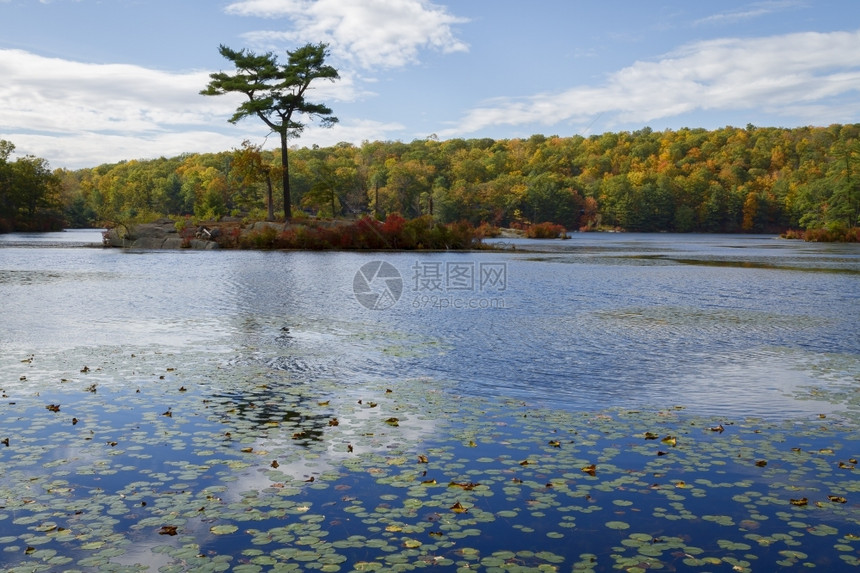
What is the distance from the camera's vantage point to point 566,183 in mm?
145500

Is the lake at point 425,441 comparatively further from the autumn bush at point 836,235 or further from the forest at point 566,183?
the forest at point 566,183

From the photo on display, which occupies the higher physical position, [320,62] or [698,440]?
[320,62]

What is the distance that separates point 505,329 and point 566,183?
132 meters

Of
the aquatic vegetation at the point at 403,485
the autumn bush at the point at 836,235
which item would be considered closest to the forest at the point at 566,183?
the autumn bush at the point at 836,235

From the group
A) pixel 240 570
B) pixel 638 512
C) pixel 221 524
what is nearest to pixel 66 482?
pixel 221 524

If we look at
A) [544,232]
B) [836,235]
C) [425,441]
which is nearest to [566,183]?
[544,232]

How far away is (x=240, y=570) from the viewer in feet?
17.1

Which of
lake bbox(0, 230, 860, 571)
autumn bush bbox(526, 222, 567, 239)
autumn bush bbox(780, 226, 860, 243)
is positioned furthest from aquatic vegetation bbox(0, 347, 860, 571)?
autumn bush bbox(780, 226, 860, 243)

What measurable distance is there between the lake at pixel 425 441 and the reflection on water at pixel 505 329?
11cm

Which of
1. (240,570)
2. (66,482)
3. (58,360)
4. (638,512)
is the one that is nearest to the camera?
(240,570)

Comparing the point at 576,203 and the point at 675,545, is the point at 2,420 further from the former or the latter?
the point at 576,203

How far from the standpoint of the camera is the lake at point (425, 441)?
5.70 m

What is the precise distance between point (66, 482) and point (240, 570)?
108 inches

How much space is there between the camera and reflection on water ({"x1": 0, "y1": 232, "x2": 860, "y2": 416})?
1206 centimetres
